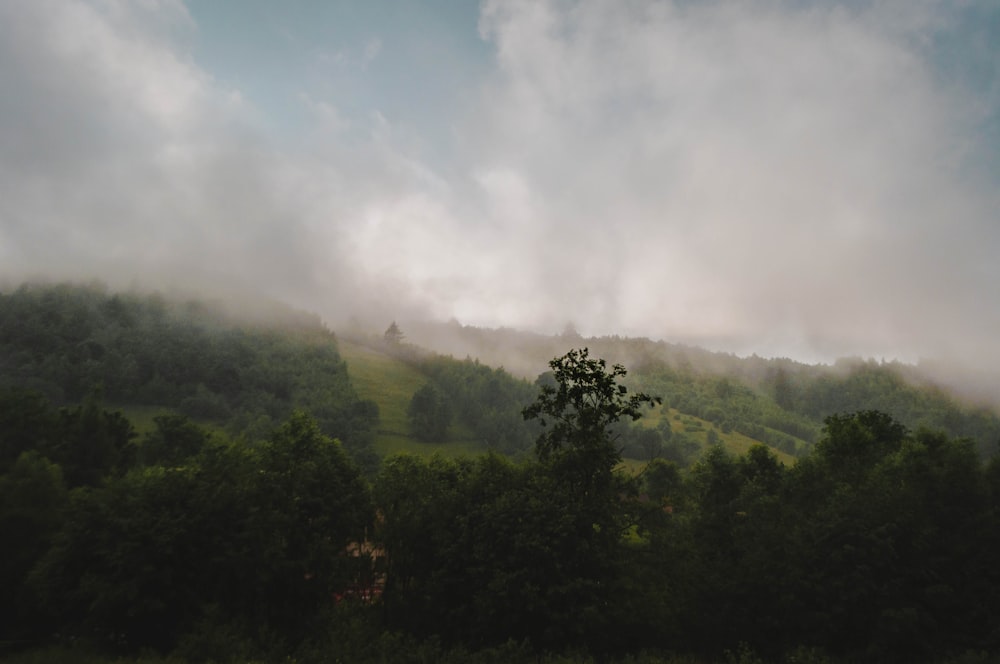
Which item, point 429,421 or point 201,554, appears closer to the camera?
point 201,554

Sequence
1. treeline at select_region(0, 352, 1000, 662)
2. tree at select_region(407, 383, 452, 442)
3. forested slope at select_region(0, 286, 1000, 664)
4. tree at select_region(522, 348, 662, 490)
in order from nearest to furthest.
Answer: forested slope at select_region(0, 286, 1000, 664), treeline at select_region(0, 352, 1000, 662), tree at select_region(522, 348, 662, 490), tree at select_region(407, 383, 452, 442)

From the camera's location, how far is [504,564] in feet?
119

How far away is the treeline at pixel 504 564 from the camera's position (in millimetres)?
35031

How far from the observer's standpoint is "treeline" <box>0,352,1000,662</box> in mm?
35031

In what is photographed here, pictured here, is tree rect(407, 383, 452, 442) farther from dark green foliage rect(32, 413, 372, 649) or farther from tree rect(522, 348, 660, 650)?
tree rect(522, 348, 660, 650)

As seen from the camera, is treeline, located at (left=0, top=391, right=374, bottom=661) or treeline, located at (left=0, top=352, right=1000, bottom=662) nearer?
treeline, located at (left=0, top=352, right=1000, bottom=662)

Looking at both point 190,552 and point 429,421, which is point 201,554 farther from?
point 429,421

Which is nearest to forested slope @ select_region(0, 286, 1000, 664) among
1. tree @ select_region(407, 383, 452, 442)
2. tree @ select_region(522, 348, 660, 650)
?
tree @ select_region(522, 348, 660, 650)

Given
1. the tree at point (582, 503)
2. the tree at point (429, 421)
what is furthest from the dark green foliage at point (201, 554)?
the tree at point (429, 421)

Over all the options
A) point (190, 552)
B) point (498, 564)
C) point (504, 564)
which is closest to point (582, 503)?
point (504, 564)

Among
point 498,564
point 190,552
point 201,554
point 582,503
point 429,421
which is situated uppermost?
point 582,503

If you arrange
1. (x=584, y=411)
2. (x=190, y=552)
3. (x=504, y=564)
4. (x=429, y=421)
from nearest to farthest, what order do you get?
(x=504, y=564) → (x=584, y=411) → (x=190, y=552) → (x=429, y=421)

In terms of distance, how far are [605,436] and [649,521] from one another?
12102mm

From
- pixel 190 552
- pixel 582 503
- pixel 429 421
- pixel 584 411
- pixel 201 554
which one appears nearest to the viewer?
pixel 584 411
